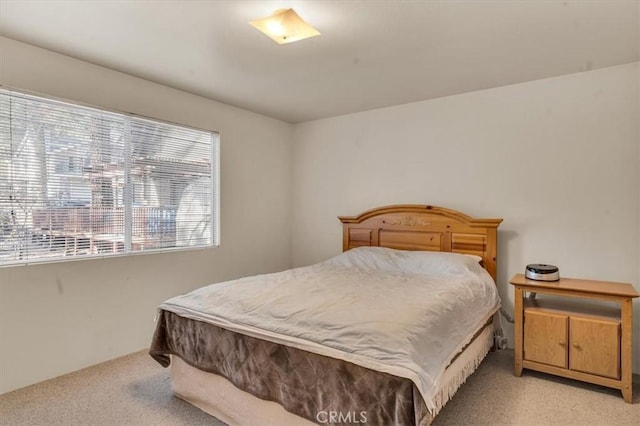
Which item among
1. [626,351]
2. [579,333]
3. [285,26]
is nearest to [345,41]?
[285,26]

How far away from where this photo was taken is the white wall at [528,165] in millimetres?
2773

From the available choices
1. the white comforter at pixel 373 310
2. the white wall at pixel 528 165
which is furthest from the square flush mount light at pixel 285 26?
the white wall at pixel 528 165

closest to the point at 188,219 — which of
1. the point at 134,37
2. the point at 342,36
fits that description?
the point at 134,37

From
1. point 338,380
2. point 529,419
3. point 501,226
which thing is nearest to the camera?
point 338,380

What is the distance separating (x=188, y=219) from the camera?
3.58 metres

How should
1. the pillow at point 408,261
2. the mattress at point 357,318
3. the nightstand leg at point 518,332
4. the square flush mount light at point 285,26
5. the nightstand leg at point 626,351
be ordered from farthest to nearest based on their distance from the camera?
1. the pillow at point 408,261
2. the nightstand leg at point 518,332
3. the nightstand leg at point 626,351
4. the square flush mount light at point 285,26
5. the mattress at point 357,318

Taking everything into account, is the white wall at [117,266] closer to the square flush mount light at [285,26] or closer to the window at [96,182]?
the window at [96,182]

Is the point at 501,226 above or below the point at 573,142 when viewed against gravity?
below

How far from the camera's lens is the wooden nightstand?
7.56ft

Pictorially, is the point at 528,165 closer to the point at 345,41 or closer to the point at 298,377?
the point at 345,41

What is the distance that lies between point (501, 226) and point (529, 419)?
167 cm

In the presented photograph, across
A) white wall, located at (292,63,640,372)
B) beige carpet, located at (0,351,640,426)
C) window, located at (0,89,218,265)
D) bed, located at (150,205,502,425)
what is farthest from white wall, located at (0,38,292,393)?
white wall, located at (292,63,640,372)

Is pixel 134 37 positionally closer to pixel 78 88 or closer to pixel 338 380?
pixel 78 88

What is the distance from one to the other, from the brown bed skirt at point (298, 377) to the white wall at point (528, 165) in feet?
7.44
